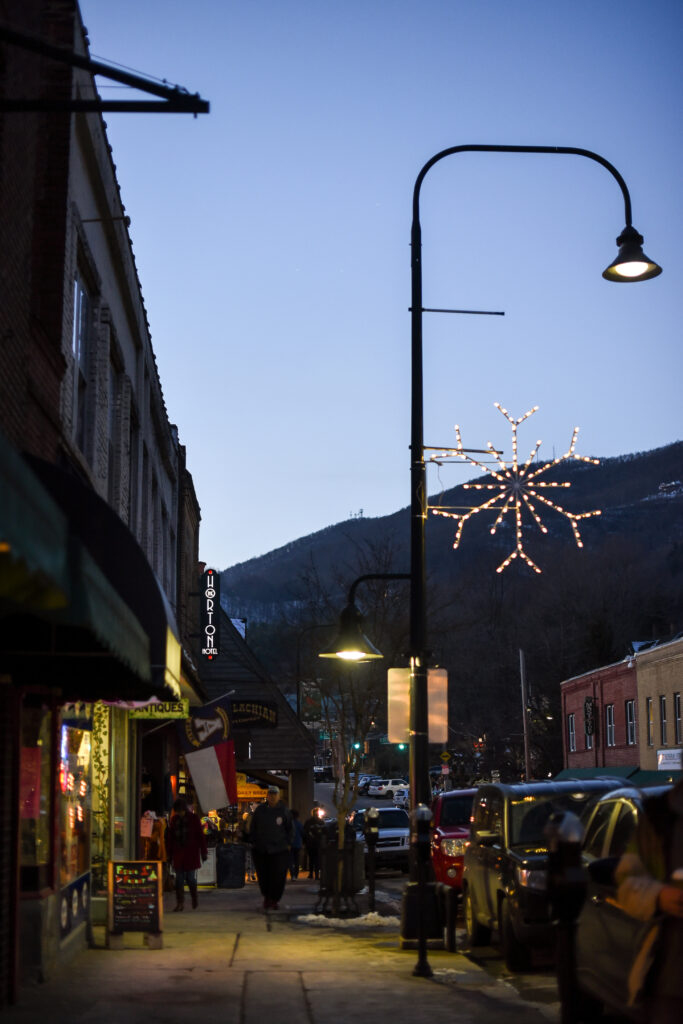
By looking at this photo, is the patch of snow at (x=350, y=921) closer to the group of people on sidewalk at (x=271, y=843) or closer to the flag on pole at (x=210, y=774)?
the group of people on sidewalk at (x=271, y=843)

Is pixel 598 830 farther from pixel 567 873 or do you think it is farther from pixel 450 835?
pixel 450 835


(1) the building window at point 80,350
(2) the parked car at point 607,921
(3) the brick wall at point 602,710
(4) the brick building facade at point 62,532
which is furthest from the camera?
(3) the brick wall at point 602,710

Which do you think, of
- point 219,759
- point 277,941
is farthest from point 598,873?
point 219,759

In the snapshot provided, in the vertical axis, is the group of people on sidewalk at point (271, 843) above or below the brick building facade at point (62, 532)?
below

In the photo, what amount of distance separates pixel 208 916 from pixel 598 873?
13134mm

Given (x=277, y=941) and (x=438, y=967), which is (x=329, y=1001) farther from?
(x=277, y=941)

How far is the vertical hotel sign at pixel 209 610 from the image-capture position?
36031 millimetres

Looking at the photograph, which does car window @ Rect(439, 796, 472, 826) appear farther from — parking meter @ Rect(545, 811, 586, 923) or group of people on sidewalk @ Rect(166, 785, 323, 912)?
parking meter @ Rect(545, 811, 586, 923)

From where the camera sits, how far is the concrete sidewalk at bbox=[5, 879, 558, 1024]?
10070 mm

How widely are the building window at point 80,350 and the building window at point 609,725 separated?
42.7 meters

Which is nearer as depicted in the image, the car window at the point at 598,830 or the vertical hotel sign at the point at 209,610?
the car window at the point at 598,830

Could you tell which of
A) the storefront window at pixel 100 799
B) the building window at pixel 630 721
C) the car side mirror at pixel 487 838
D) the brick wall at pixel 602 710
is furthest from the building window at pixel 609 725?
the car side mirror at pixel 487 838

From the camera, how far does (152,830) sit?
2319 centimetres

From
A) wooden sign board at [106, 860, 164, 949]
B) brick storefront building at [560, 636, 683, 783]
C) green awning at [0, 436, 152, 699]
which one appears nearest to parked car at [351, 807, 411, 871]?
brick storefront building at [560, 636, 683, 783]
